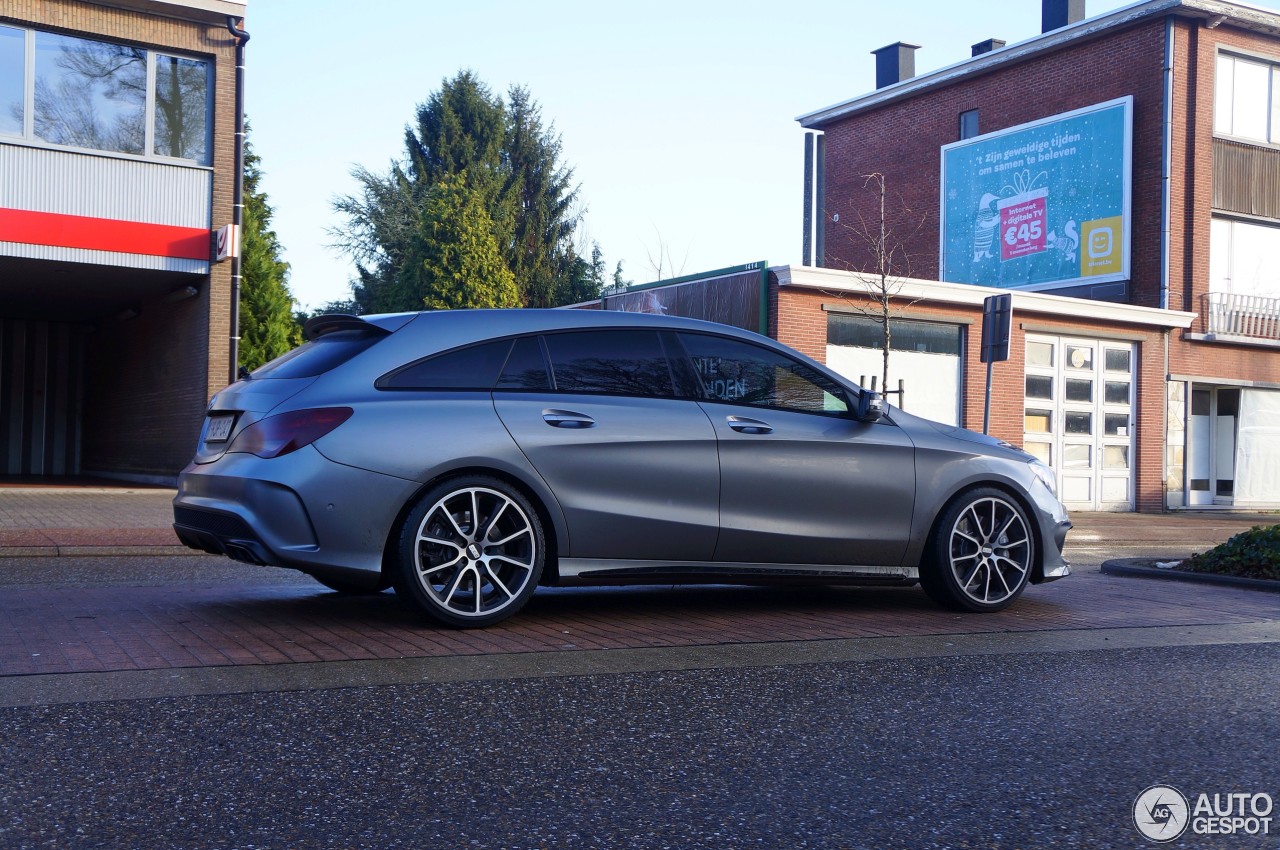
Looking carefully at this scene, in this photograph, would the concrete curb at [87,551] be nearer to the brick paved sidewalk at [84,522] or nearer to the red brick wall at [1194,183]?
the brick paved sidewalk at [84,522]

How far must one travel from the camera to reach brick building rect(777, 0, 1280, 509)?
2236cm

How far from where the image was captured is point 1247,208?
26.5 m

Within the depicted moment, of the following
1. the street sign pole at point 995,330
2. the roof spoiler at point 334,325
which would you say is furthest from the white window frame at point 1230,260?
the roof spoiler at point 334,325

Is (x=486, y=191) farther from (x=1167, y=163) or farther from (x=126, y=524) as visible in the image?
(x=126, y=524)

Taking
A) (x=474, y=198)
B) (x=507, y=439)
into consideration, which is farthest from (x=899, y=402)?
(x=474, y=198)

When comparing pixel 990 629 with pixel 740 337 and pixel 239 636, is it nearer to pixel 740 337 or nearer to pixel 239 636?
pixel 740 337

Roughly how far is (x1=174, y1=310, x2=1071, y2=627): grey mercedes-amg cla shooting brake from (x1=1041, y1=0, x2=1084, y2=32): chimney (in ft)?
88.9

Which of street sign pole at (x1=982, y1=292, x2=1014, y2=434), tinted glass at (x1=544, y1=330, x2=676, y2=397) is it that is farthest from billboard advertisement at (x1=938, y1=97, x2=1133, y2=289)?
tinted glass at (x1=544, y1=330, x2=676, y2=397)

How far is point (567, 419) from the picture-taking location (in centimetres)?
611

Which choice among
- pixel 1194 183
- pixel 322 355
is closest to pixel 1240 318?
pixel 1194 183

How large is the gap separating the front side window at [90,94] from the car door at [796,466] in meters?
14.8

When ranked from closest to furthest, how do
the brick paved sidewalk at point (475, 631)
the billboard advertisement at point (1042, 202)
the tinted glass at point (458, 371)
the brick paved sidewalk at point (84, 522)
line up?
the brick paved sidewalk at point (475, 631)
the tinted glass at point (458, 371)
the brick paved sidewalk at point (84, 522)
the billboard advertisement at point (1042, 202)

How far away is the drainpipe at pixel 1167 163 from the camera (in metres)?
25.4
